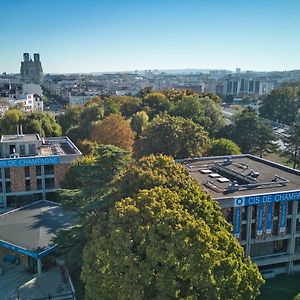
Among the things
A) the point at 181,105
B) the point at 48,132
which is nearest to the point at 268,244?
the point at 181,105

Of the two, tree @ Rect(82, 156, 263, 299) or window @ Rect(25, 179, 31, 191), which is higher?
tree @ Rect(82, 156, 263, 299)

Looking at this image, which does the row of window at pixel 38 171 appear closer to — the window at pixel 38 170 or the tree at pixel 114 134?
the window at pixel 38 170

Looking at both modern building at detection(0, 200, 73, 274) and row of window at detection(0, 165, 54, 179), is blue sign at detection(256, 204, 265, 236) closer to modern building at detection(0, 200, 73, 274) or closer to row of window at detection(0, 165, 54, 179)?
modern building at detection(0, 200, 73, 274)

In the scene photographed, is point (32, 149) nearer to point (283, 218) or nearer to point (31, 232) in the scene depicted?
point (31, 232)

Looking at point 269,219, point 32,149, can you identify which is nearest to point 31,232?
point 32,149

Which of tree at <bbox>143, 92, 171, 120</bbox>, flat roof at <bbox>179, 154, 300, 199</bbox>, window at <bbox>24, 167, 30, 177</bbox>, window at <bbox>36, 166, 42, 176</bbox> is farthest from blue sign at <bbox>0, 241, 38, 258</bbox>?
tree at <bbox>143, 92, 171, 120</bbox>

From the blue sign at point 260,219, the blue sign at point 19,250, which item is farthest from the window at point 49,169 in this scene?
the blue sign at point 260,219
